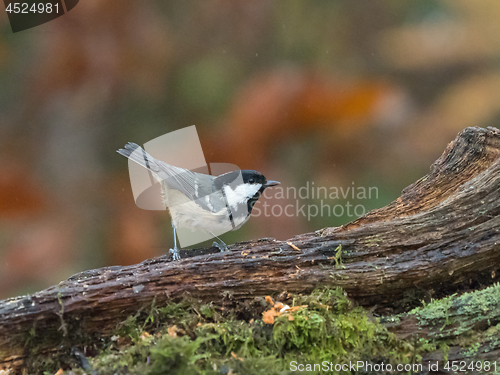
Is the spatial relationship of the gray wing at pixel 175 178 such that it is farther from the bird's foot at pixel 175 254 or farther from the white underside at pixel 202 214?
the bird's foot at pixel 175 254

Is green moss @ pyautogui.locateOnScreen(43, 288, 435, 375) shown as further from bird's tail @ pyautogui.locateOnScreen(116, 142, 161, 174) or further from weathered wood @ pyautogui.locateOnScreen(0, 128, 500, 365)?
bird's tail @ pyautogui.locateOnScreen(116, 142, 161, 174)

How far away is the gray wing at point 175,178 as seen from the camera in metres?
2.15

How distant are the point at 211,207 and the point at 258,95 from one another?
1065 mm

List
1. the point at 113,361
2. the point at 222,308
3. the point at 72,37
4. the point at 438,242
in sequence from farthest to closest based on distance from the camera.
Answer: the point at 72,37, the point at 438,242, the point at 222,308, the point at 113,361

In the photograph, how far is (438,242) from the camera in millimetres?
1448

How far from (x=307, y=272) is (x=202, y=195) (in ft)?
3.28

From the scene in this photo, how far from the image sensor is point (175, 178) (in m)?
2.17

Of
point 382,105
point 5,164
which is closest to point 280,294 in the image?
point 382,105

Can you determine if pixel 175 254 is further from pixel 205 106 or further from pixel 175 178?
pixel 205 106

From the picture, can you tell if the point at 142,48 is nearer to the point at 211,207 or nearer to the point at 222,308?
the point at 211,207

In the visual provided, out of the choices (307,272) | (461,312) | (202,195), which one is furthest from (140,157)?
(461,312)

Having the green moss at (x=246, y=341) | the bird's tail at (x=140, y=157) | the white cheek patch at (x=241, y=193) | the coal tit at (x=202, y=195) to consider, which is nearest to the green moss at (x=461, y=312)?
the green moss at (x=246, y=341)

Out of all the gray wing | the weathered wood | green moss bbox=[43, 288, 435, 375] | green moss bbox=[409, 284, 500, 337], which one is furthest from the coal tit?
green moss bbox=[409, 284, 500, 337]

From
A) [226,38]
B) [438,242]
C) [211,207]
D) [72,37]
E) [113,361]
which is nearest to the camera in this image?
[113,361]
